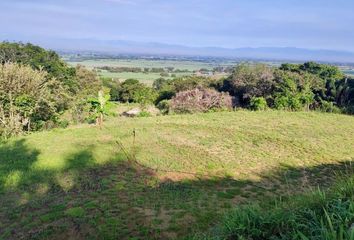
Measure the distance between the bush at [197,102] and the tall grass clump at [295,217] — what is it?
63.0 feet

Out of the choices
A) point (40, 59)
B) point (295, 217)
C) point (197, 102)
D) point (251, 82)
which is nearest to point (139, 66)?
point (40, 59)

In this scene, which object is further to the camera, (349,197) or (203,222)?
(203,222)

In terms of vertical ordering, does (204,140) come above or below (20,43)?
below

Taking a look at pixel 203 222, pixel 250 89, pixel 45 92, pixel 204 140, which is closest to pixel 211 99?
pixel 250 89

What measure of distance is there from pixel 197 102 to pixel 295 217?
20.0 meters

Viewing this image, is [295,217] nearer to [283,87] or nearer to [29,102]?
[29,102]

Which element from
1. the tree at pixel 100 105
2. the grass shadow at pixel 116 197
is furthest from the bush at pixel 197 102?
the grass shadow at pixel 116 197

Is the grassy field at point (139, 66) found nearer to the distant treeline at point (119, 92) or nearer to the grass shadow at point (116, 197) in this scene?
the distant treeline at point (119, 92)

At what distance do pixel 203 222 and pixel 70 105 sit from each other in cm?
1945

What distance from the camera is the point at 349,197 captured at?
4062 millimetres

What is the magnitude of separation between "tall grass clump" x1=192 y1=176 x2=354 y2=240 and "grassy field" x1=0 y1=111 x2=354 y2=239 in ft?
5.13

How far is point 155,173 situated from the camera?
9469 millimetres

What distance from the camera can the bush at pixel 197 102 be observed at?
23.8 metres

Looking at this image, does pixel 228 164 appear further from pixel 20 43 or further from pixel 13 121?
pixel 20 43
